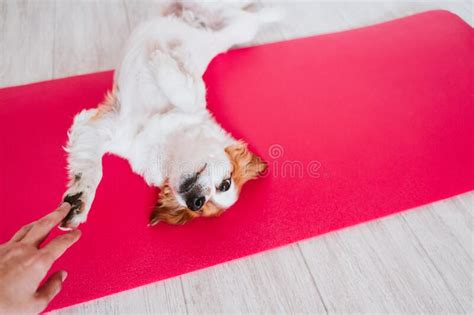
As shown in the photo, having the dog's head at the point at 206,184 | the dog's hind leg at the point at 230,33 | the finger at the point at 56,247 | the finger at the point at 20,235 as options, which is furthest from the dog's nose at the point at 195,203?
the dog's hind leg at the point at 230,33

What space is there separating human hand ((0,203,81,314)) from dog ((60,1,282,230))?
50 centimetres

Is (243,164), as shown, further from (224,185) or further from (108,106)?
(108,106)

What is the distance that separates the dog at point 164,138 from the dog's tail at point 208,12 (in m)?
0.23

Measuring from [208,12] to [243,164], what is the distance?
1198 millimetres

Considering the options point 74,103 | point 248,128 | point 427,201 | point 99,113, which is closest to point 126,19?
point 74,103

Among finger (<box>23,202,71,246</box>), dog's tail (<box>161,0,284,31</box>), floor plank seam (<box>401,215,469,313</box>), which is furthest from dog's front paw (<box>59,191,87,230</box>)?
floor plank seam (<box>401,215,469,313</box>)

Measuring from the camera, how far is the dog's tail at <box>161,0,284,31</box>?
92.8 inches

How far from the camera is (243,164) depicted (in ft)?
5.71

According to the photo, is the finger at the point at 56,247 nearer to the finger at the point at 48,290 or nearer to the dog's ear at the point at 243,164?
the finger at the point at 48,290

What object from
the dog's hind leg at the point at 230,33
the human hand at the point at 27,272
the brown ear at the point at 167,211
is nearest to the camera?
the human hand at the point at 27,272

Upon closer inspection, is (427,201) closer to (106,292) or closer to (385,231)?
(385,231)

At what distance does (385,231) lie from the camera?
1771 mm

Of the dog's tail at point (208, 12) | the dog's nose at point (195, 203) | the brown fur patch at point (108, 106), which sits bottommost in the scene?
the dog's nose at point (195, 203)

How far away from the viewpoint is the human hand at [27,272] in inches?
38.9
